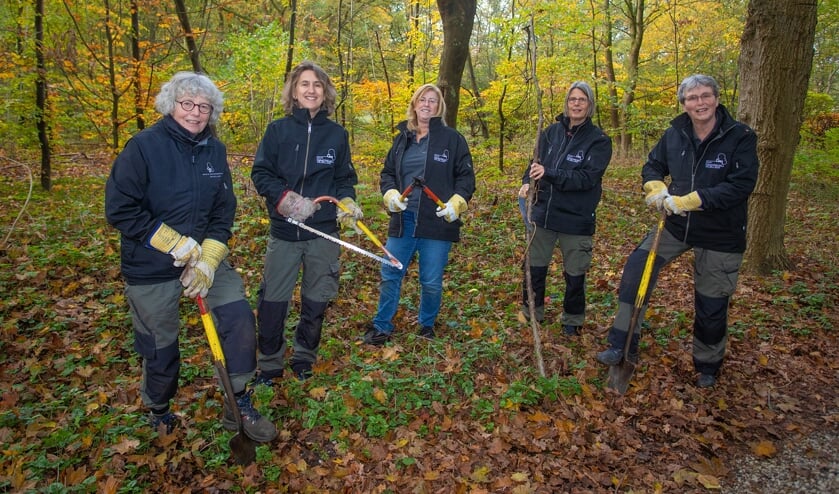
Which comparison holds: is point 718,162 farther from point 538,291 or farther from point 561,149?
point 538,291

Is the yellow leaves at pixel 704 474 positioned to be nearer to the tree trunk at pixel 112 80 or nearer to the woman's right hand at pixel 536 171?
the woman's right hand at pixel 536 171

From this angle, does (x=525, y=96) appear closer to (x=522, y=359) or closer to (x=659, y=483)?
(x=522, y=359)

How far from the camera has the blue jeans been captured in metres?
4.70

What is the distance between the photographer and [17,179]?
1057 cm

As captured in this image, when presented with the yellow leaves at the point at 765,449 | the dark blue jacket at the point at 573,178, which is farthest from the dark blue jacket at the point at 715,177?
the yellow leaves at the point at 765,449

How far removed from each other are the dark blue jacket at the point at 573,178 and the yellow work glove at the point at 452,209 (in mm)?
744

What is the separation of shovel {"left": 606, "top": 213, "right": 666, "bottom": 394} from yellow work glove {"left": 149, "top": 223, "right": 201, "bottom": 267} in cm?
346

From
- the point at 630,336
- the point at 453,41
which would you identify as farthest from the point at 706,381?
the point at 453,41

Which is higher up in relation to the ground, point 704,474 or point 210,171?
point 210,171

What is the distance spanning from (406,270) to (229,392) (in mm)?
2098

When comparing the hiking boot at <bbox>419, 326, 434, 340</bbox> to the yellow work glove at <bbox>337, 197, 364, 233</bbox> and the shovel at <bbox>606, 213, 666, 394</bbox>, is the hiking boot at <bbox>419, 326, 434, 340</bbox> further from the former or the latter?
the shovel at <bbox>606, 213, 666, 394</bbox>

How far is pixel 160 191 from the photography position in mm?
3133

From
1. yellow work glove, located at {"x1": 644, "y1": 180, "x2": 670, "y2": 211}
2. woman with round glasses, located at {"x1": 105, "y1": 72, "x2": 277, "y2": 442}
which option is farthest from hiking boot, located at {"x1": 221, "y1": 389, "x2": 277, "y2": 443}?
yellow work glove, located at {"x1": 644, "y1": 180, "x2": 670, "y2": 211}

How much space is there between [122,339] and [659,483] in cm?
481
